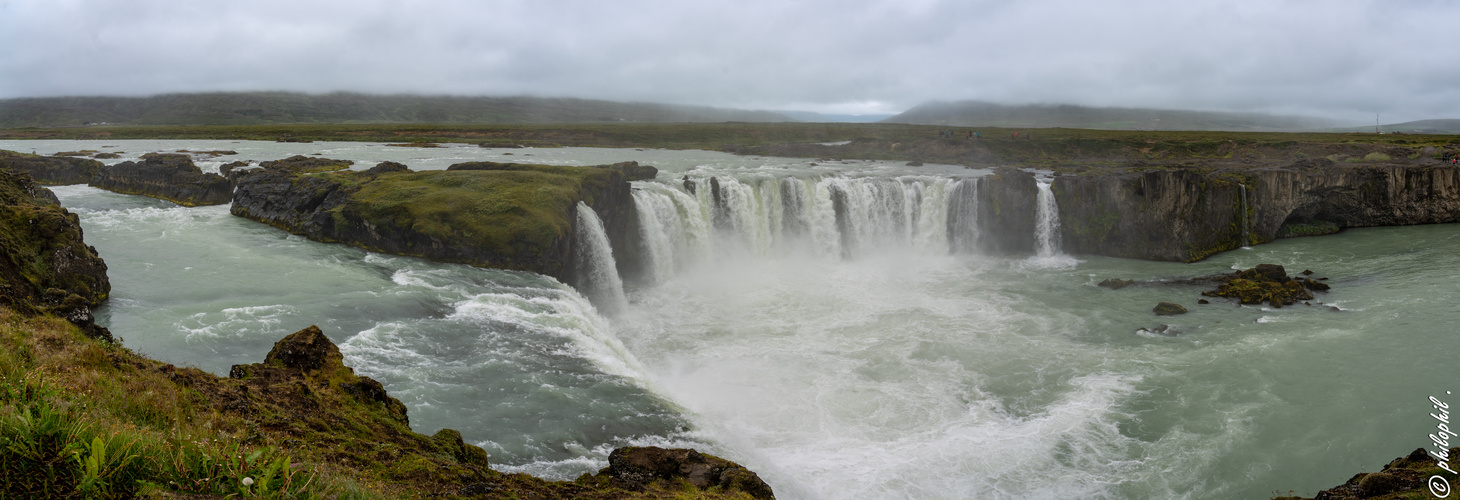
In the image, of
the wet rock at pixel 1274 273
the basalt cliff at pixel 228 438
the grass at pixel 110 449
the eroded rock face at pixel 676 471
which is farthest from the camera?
the wet rock at pixel 1274 273

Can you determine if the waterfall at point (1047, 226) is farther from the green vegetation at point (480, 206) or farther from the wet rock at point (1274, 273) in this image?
the green vegetation at point (480, 206)

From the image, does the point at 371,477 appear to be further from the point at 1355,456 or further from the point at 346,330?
the point at 1355,456

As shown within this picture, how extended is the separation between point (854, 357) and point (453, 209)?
18.5 metres

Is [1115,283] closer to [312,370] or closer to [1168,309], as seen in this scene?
[1168,309]

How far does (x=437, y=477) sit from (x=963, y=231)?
1632 inches

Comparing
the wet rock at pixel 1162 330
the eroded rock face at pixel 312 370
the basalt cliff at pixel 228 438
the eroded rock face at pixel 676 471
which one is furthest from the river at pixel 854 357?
the basalt cliff at pixel 228 438

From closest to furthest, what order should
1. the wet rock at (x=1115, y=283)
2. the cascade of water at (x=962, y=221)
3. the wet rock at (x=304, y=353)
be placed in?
1. the wet rock at (x=304, y=353)
2. the wet rock at (x=1115, y=283)
3. the cascade of water at (x=962, y=221)

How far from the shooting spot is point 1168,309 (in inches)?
1182

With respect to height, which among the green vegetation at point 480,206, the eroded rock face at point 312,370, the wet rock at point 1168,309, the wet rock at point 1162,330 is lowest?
the wet rock at point 1162,330

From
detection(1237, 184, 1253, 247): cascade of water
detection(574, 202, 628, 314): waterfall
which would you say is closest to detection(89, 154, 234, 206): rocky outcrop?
detection(574, 202, 628, 314): waterfall

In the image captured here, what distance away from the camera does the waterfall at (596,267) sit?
107 ft

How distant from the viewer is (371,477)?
7.80m

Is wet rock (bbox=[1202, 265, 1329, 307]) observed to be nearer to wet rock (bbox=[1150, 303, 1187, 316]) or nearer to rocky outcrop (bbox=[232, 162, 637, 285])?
wet rock (bbox=[1150, 303, 1187, 316])

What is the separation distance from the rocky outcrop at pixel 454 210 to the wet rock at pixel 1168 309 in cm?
2457
